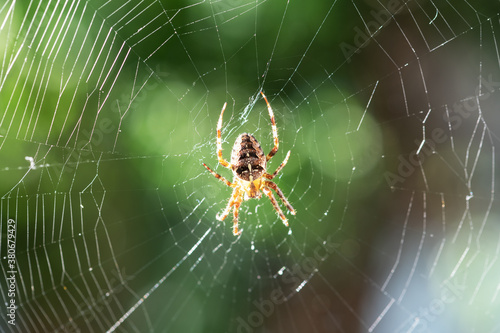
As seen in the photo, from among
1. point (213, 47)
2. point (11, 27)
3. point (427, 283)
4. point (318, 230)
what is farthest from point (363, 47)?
point (11, 27)

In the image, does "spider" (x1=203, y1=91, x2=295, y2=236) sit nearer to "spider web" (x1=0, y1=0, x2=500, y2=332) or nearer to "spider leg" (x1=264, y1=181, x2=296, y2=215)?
"spider leg" (x1=264, y1=181, x2=296, y2=215)

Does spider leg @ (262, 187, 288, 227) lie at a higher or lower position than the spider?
lower

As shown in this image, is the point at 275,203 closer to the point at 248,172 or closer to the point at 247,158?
the point at 248,172

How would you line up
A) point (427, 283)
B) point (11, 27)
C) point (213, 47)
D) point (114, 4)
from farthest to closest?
1. point (427, 283)
2. point (213, 47)
3. point (114, 4)
4. point (11, 27)

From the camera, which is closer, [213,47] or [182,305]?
[213,47]

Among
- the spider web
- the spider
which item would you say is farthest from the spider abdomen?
the spider web

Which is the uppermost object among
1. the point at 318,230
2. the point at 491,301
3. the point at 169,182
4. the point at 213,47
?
the point at 213,47

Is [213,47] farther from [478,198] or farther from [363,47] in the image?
[478,198]
